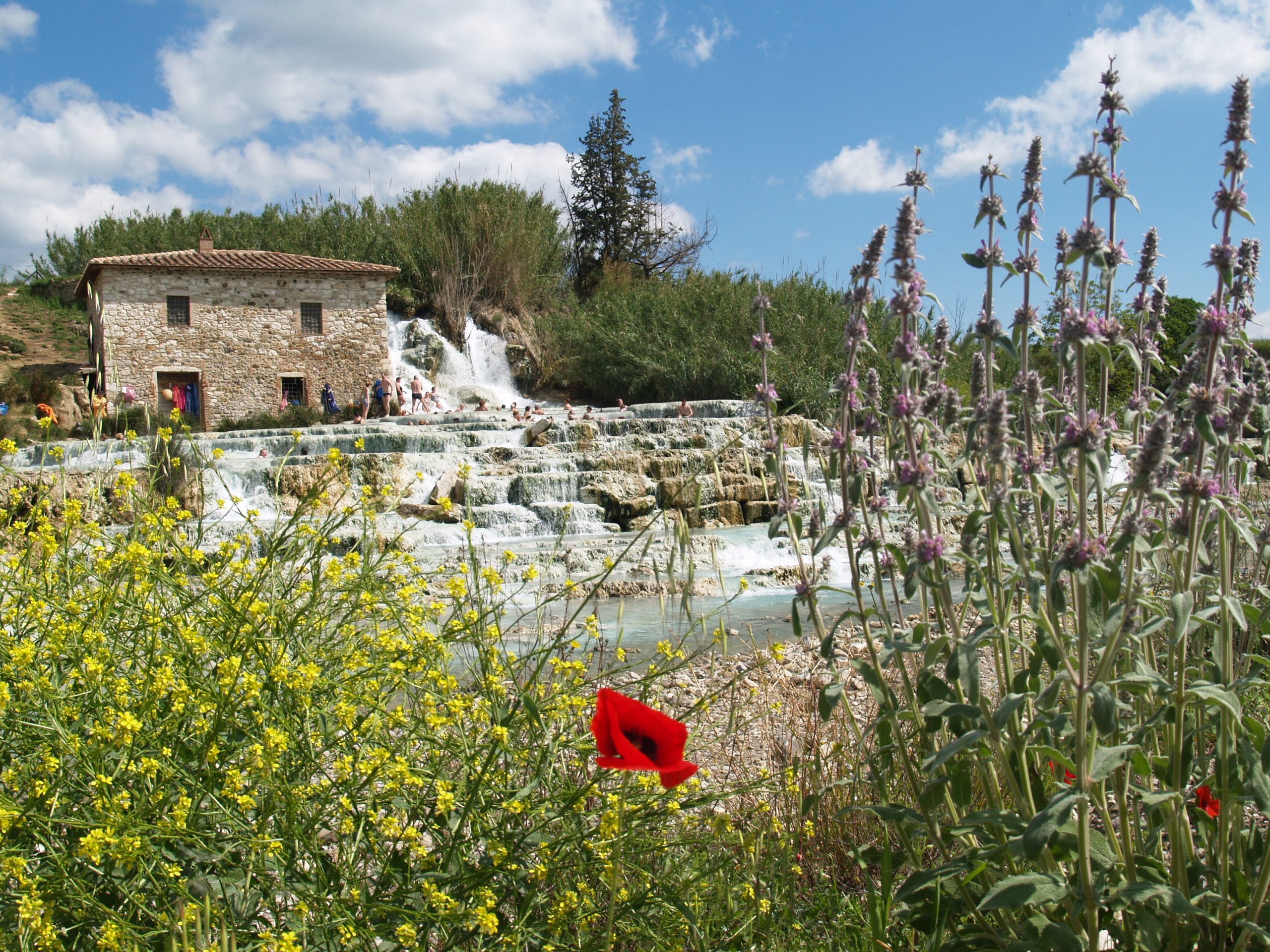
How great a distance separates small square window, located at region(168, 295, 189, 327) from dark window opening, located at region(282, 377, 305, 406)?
118 inches

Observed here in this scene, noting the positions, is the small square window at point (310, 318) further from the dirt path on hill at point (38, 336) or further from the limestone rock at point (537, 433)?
the limestone rock at point (537, 433)

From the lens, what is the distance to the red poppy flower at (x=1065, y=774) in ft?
5.96

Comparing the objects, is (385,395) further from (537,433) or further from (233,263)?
(537,433)

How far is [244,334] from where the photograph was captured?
82.5 feet

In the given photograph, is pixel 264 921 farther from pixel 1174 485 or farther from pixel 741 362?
pixel 741 362

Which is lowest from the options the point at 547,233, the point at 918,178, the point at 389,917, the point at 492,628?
the point at 389,917

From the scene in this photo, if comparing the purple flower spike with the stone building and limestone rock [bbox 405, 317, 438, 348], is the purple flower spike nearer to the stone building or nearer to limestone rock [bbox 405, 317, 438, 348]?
the stone building

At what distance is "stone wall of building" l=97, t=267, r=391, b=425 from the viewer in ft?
77.6

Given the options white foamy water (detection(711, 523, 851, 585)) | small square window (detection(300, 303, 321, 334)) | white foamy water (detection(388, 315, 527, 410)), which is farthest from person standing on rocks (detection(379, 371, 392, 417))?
white foamy water (detection(711, 523, 851, 585))

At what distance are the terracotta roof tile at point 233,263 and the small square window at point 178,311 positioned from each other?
2.91 ft

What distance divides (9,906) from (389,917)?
0.62 m

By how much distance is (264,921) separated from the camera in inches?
60.5

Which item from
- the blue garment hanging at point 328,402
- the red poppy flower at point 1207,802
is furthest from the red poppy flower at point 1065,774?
the blue garment hanging at point 328,402

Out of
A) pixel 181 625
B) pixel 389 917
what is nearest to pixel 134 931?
pixel 389 917
